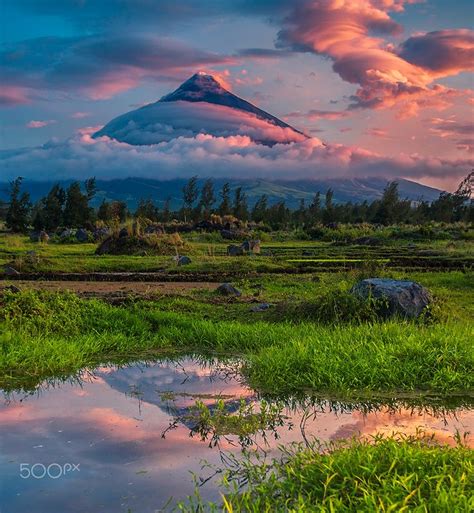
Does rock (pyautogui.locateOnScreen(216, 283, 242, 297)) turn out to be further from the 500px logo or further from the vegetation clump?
the vegetation clump

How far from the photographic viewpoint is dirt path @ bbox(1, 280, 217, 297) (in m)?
15.9

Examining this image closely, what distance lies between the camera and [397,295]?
37.8ft

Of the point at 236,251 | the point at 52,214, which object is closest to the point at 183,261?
the point at 236,251

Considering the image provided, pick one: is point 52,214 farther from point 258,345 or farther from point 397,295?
point 258,345

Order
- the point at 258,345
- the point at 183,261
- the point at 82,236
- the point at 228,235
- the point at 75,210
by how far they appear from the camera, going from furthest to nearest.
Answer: the point at 75,210
the point at 228,235
the point at 82,236
the point at 183,261
the point at 258,345

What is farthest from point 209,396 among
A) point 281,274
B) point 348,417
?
point 281,274

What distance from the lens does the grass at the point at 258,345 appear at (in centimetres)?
811

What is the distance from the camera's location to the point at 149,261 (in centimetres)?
2475

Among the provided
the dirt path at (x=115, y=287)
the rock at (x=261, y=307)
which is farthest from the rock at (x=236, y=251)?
the rock at (x=261, y=307)

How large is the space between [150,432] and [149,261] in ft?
61.1

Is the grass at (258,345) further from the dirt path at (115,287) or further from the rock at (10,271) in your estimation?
the rock at (10,271)

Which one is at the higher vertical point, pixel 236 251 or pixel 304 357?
pixel 304 357

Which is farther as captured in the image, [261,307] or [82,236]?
[82,236]

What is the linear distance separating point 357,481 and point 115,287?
43.2 ft
